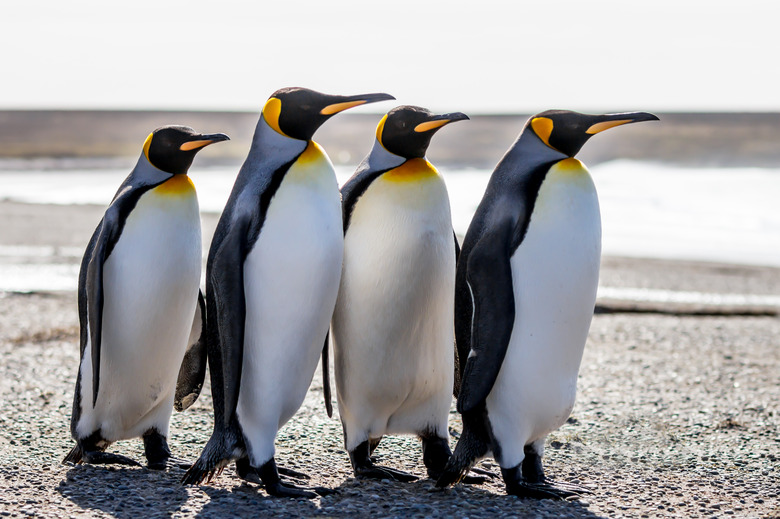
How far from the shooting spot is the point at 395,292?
4215 millimetres

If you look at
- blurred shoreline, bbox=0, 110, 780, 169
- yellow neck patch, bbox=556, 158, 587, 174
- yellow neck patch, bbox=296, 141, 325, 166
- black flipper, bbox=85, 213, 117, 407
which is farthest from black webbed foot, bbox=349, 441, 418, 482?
blurred shoreline, bbox=0, 110, 780, 169

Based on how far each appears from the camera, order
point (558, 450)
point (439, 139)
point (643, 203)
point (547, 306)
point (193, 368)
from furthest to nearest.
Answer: point (439, 139) < point (643, 203) < point (558, 450) < point (193, 368) < point (547, 306)

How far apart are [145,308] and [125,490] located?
0.83m

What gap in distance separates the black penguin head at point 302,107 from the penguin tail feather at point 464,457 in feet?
4.91

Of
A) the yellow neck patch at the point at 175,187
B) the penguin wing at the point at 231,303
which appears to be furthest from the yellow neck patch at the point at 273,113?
the yellow neck patch at the point at 175,187

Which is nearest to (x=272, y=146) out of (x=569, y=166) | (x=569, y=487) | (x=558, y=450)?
(x=569, y=166)

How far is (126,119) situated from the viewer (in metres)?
72.6

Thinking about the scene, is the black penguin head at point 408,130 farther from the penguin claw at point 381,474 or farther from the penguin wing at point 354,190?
the penguin claw at point 381,474

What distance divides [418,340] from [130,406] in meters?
1.42

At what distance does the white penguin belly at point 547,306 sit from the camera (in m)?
3.98

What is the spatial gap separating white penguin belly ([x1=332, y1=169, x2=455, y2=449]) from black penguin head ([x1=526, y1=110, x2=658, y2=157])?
1.70 ft

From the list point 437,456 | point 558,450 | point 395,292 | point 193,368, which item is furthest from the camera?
point 558,450

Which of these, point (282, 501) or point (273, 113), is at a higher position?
point (273, 113)

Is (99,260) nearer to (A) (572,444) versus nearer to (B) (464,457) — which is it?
(B) (464,457)
